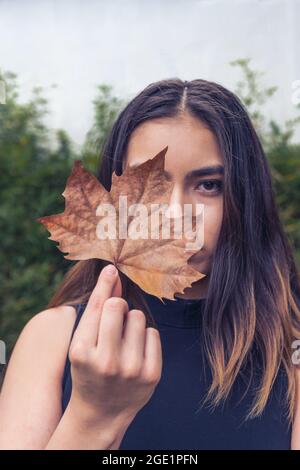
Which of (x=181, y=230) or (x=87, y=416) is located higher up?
(x=181, y=230)

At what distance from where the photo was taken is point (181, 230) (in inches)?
18.9

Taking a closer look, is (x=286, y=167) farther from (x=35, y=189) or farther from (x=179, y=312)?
(x=179, y=312)

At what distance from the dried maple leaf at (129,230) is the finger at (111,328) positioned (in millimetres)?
59

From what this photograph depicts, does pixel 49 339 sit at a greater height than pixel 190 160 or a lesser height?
lesser

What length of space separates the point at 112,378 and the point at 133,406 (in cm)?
5

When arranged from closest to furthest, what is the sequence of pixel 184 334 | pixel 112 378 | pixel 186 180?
pixel 112 378
pixel 186 180
pixel 184 334

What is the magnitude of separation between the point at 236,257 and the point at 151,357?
0.93ft

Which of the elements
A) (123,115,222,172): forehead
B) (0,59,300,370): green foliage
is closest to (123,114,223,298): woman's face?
(123,115,222,172): forehead

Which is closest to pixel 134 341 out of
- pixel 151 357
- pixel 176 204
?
pixel 151 357

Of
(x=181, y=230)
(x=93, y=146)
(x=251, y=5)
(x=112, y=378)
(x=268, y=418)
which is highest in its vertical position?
(x=251, y=5)

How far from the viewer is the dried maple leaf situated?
0.47m

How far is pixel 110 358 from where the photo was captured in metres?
0.41
